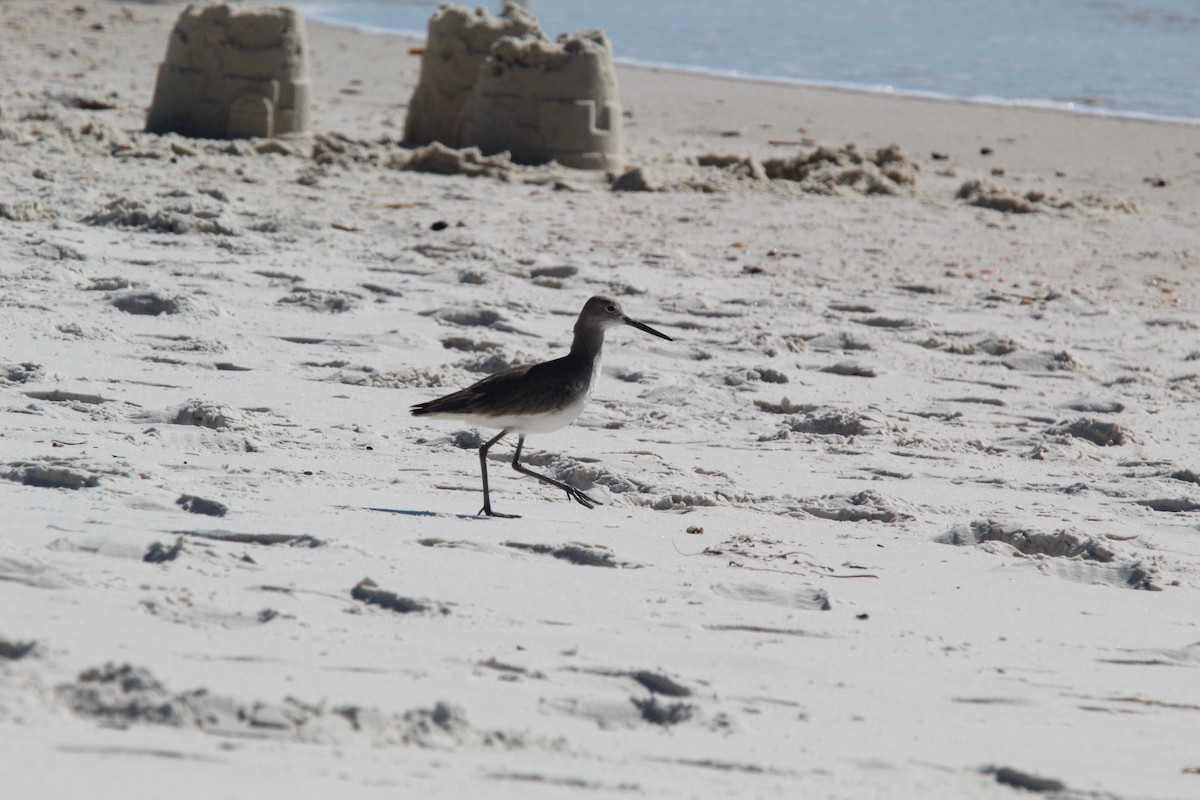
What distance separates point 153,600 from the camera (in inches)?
123

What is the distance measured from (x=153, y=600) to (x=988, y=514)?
266cm

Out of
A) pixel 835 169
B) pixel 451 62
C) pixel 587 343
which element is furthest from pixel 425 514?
pixel 451 62

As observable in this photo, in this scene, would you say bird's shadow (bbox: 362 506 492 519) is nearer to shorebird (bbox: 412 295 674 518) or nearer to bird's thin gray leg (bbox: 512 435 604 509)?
shorebird (bbox: 412 295 674 518)

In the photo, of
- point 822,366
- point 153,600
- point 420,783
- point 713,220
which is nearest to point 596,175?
point 713,220

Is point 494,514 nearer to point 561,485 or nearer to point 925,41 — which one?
point 561,485

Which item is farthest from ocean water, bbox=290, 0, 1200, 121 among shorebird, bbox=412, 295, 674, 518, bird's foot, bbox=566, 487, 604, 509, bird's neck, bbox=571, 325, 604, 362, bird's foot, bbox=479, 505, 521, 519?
bird's foot, bbox=479, 505, 521, 519

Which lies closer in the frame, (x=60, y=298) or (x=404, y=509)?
(x=404, y=509)

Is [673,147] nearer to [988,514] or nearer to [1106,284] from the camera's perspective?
[1106,284]

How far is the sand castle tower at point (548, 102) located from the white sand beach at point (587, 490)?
743 millimetres

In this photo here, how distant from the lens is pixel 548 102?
1113cm

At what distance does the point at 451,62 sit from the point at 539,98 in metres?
1.18

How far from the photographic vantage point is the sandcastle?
36.1 feet

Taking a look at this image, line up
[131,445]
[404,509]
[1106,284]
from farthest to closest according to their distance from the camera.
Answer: [1106,284] → [131,445] → [404,509]

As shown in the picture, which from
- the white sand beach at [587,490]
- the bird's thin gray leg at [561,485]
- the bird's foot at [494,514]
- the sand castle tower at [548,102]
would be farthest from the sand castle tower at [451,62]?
the bird's foot at [494,514]
